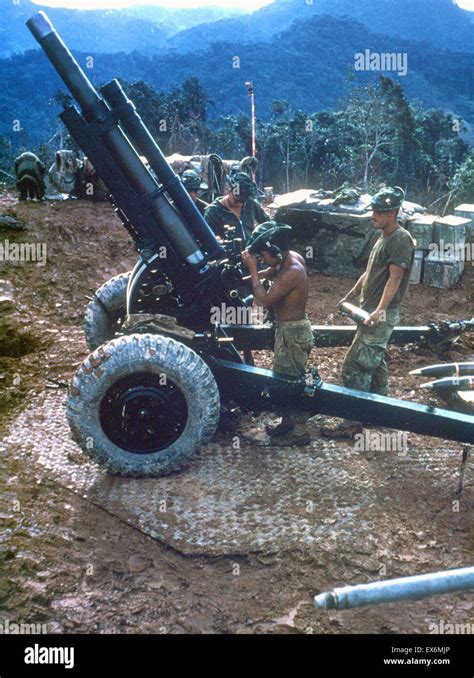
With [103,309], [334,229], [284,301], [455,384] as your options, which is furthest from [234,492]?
[334,229]

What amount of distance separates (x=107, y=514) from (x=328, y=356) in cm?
306

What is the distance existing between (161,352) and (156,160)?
129 cm

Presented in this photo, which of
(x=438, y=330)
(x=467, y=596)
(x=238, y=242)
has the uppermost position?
(x=238, y=242)

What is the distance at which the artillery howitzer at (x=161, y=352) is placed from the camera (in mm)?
3580

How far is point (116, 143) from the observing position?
391cm

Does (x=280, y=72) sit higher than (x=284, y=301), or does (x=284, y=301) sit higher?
(x=280, y=72)

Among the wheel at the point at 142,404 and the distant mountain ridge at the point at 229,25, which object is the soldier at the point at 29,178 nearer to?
the wheel at the point at 142,404

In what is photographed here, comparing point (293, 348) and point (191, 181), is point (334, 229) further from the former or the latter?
point (293, 348)

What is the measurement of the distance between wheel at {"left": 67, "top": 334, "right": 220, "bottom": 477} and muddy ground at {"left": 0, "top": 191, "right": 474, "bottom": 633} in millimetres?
211

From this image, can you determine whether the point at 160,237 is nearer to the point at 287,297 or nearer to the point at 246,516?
the point at 287,297

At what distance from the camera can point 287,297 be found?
4.06m

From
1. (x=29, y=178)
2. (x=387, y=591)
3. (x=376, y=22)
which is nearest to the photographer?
(x=387, y=591)

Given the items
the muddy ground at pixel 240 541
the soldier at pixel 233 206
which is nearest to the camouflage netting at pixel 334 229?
the soldier at pixel 233 206

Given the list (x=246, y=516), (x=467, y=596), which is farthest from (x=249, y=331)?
(x=467, y=596)
